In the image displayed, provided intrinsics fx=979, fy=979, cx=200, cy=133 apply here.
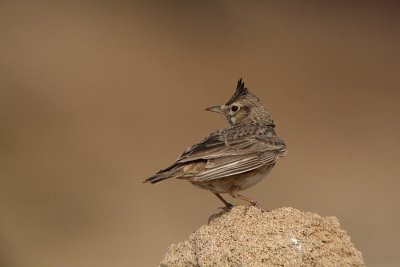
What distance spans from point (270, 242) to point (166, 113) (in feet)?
34.5

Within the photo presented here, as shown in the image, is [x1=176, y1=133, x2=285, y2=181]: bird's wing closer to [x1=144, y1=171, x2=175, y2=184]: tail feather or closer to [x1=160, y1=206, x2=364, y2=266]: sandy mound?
[x1=144, y1=171, x2=175, y2=184]: tail feather

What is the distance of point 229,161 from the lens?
679cm

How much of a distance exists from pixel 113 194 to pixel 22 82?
123 inches

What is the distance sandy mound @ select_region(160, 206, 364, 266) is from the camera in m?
5.53

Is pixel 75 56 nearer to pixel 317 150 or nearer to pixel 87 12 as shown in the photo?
pixel 87 12

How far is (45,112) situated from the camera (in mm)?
16047

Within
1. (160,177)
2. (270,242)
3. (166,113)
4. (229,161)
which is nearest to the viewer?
(270,242)

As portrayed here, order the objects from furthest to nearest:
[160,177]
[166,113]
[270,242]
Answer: [166,113] → [160,177] → [270,242]

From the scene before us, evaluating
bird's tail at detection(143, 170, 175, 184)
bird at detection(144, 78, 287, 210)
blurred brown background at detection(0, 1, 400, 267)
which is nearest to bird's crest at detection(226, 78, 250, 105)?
bird at detection(144, 78, 287, 210)

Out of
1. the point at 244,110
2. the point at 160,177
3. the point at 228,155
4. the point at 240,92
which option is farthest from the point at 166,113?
the point at 160,177

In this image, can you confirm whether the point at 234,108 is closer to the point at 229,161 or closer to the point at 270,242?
the point at 229,161

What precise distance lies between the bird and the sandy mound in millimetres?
488

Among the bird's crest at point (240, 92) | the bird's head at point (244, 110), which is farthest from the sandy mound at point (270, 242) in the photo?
the bird's crest at point (240, 92)

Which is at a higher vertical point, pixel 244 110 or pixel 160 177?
pixel 244 110
